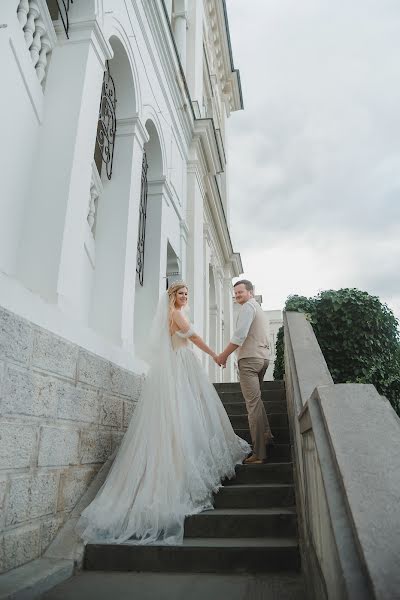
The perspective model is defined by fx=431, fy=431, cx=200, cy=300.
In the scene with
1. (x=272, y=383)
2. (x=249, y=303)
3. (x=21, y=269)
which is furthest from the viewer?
(x=272, y=383)

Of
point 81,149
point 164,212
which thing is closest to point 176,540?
point 81,149

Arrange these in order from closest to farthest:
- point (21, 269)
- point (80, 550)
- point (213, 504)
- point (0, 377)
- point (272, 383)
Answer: point (0, 377) < point (80, 550) < point (21, 269) < point (213, 504) < point (272, 383)

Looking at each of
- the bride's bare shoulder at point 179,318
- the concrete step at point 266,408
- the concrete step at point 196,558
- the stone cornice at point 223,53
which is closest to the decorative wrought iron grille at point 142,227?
the bride's bare shoulder at point 179,318

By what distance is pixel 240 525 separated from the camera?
10.3ft

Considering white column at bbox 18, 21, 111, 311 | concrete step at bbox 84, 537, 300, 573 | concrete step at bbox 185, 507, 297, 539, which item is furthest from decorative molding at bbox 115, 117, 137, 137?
concrete step at bbox 84, 537, 300, 573

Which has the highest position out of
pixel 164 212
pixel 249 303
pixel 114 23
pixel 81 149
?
pixel 114 23

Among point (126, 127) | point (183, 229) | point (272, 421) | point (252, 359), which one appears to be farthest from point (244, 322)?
point (183, 229)

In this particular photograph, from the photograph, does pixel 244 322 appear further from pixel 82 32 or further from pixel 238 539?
pixel 82 32

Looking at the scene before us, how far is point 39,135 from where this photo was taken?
3.58m

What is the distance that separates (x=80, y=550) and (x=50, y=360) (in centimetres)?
126

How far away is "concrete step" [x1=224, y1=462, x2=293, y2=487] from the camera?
3883 mm

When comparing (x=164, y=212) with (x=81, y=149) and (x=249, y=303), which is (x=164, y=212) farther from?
(x=81, y=149)

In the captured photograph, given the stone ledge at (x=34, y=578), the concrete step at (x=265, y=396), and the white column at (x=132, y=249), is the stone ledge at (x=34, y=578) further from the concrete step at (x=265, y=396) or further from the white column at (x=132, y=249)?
the concrete step at (x=265, y=396)

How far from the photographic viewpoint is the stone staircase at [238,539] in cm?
279
